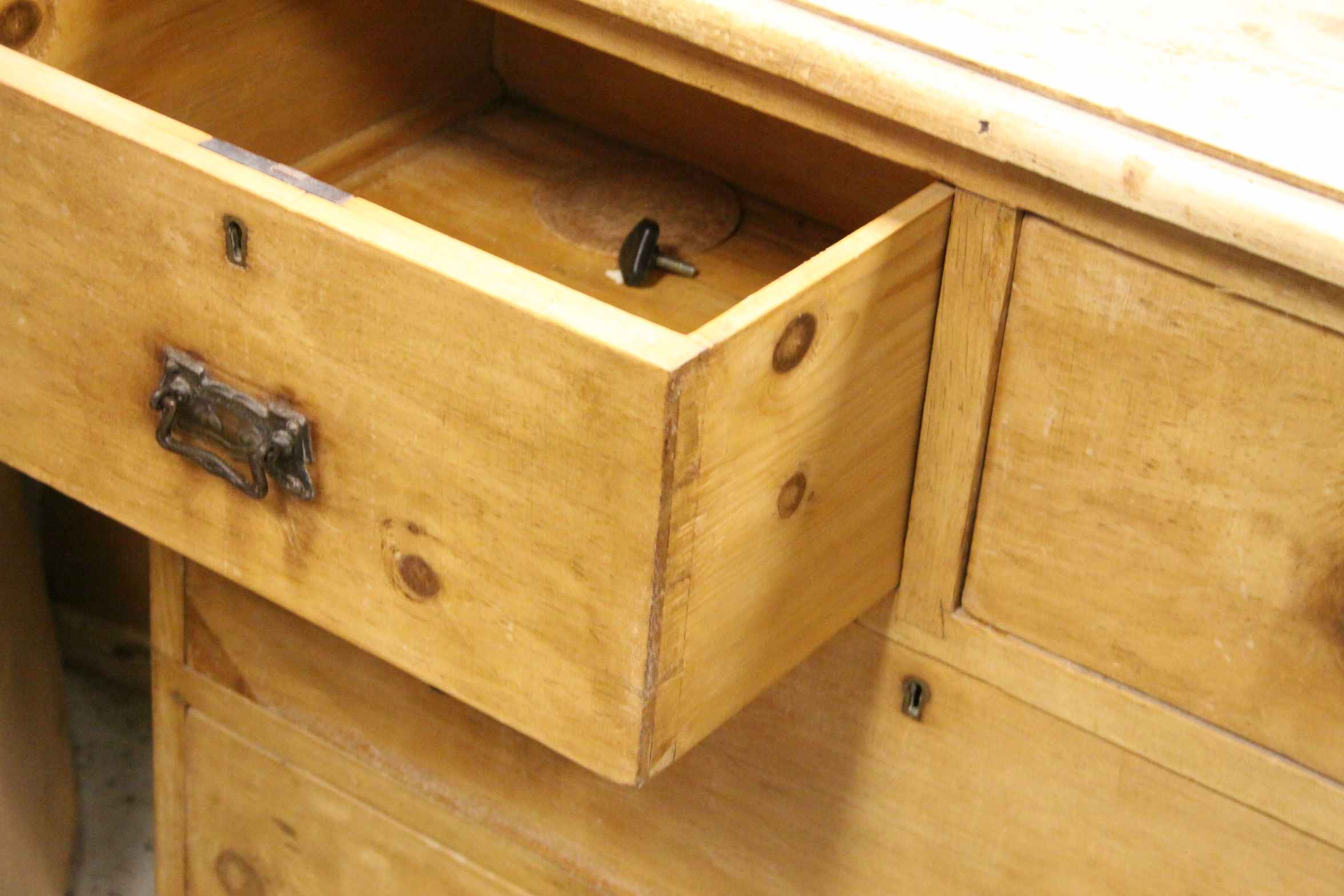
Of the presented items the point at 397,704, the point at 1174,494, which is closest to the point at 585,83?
the point at 397,704

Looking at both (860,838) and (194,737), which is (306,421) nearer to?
(860,838)

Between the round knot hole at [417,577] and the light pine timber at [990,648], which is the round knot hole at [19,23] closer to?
the round knot hole at [417,577]

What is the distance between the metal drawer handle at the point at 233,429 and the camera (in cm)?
68

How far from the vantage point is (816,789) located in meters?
0.86

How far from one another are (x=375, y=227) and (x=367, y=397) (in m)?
0.07

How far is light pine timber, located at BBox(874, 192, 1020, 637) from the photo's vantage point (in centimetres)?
67

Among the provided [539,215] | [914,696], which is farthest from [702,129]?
[914,696]

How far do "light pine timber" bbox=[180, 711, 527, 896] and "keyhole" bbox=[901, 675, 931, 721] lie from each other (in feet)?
0.94

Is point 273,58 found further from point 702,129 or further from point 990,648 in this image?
point 990,648

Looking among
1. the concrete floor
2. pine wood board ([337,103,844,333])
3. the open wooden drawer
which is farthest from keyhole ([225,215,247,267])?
the concrete floor

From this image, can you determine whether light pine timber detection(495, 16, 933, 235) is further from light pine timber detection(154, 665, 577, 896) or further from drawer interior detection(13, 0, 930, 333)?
light pine timber detection(154, 665, 577, 896)

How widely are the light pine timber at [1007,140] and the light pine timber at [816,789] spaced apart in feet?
0.77

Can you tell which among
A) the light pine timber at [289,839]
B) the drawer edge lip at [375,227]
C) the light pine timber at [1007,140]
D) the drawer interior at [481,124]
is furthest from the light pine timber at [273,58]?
the light pine timber at [289,839]

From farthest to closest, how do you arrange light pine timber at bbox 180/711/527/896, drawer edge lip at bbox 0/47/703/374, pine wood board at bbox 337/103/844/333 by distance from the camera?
1. light pine timber at bbox 180/711/527/896
2. pine wood board at bbox 337/103/844/333
3. drawer edge lip at bbox 0/47/703/374
